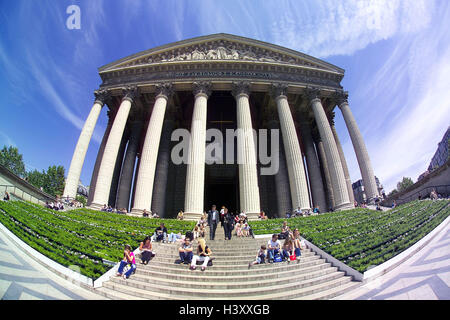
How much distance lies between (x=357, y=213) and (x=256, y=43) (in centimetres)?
2393

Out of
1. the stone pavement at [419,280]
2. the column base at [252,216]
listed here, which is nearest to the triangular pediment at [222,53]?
the column base at [252,216]

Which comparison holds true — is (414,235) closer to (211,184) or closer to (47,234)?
(47,234)

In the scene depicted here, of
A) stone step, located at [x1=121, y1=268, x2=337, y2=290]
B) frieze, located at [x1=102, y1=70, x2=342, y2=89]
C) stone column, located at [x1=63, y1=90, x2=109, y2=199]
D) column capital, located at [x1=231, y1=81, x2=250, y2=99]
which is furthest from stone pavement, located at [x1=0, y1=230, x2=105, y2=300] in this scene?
frieze, located at [x1=102, y1=70, x2=342, y2=89]

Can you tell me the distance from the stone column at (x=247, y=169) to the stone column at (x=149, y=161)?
8711 mm

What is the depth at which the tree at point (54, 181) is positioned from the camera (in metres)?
45.6

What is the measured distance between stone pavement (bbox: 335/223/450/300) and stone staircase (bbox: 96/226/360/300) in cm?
74

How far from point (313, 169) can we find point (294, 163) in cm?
768

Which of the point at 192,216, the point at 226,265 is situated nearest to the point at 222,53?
the point at 192,216

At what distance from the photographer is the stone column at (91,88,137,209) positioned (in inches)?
744

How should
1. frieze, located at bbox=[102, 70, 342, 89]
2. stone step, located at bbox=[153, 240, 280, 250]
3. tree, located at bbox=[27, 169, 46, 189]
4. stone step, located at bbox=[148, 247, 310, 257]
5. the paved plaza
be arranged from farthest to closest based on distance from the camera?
tree, located at bbox=[27, 169, 46, 189] → frieze, located at bbox=[102, 70, 342, 89] → stone step, located at bbox=[153, 240, 280, 250] → stone step, located at bbox=[148, 247, 310, 257] → the paved plaza

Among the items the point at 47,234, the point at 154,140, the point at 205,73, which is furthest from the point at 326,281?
the point at 205,73

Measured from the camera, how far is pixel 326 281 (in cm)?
657

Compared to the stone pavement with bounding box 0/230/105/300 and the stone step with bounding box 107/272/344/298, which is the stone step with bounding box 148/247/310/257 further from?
the stone pavement with bounding box 0/230/105/300

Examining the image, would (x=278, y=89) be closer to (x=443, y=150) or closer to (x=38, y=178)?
(x=443, y=150)
